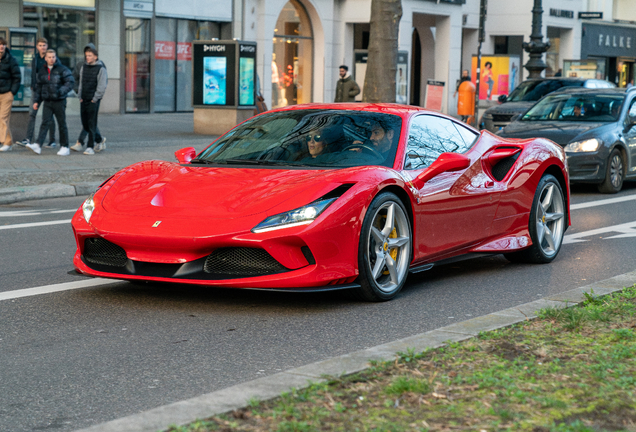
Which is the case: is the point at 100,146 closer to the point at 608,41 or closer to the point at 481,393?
the point at 481,393

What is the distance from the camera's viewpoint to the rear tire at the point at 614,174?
13.6 metres

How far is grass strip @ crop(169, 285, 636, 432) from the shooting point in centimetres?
342

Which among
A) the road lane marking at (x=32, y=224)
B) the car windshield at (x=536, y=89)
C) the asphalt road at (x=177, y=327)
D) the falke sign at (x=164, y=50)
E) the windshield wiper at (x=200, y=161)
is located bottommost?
the road lane marking at (x=32, y=224)

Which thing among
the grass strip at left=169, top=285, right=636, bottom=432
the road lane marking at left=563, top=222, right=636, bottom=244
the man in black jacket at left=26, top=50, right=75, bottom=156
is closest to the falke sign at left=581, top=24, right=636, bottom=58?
the man in black jacket at left=26, top=50, right=75, bottom=156

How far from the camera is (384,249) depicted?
609 centimetres

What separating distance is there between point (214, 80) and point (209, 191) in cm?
1647

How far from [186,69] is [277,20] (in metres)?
4.16

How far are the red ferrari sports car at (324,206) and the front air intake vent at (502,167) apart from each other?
21mm

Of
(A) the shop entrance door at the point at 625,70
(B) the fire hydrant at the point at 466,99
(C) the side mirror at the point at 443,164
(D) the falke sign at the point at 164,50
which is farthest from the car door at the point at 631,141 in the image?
(A) the shop entrance door at the point at 625,70

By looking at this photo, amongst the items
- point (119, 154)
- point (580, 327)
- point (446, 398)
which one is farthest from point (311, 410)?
point (119, 154)

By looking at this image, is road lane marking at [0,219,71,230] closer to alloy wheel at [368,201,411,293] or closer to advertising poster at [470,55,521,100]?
alloy wheel at [368,201,411,293]

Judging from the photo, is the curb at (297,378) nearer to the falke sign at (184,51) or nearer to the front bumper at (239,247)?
the front bumper at (239,247)

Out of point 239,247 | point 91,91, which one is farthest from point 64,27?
point 239,247

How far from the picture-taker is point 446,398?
3.73 metres
